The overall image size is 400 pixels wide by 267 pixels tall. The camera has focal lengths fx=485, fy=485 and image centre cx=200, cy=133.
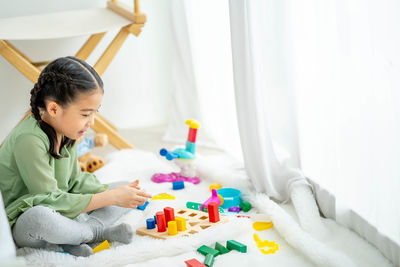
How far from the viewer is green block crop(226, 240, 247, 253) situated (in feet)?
3.64

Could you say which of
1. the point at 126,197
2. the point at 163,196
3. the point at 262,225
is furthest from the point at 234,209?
the point at 126,197

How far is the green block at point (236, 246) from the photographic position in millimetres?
1109

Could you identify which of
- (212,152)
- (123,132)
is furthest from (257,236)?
(123,132)

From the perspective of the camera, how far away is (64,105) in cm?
112

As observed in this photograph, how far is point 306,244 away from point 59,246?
556 millimetres

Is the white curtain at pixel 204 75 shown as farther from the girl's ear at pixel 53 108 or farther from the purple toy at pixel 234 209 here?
the girl's ear at pixel 53 108

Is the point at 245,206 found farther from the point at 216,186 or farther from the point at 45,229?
the point at 45,229

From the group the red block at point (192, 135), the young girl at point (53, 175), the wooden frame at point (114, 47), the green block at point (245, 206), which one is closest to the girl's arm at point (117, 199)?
Answer: the young girl at point (53, 175)

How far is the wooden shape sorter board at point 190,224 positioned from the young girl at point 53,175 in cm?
6

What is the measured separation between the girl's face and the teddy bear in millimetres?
497

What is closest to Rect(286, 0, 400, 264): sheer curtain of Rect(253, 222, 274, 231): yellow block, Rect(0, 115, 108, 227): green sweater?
Rect(253, 222, 274, 231): yellow block

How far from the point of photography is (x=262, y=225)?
4.12 feet

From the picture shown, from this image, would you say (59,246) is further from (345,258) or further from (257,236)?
(345,258)

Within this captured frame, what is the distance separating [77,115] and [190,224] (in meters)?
0.39
